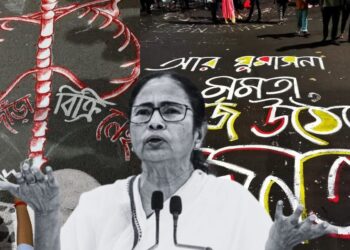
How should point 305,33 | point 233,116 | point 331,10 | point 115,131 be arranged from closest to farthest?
point 115,131, point 233,116, point 305,33, point 331,10

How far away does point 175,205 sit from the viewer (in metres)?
2.78

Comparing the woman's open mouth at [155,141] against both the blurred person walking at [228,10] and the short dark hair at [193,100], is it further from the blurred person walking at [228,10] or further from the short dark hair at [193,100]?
the blurred person walking at [228,10]

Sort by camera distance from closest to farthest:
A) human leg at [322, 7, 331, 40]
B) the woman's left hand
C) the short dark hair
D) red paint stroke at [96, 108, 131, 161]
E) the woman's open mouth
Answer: the woman's left hand → the woman's open mouth → the short dark hair → red paint stroke at [96, 108, 131, 161] → human leg at [322, 7, 331, 40]

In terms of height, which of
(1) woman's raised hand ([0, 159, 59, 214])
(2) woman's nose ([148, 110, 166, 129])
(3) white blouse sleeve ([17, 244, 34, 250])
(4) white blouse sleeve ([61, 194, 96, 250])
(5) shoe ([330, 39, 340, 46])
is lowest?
(3) white blouse sleeve ([17, 244, 34, 250])

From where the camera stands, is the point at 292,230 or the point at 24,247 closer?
the point at 292,230

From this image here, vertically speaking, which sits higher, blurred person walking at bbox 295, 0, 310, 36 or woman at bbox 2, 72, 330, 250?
blurred person walking at bbox 295, 0, 310, 36

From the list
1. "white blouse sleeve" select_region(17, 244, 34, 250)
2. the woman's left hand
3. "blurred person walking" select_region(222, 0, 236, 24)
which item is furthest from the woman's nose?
"blurred person walking" select_region(222, 0, 236, 24)

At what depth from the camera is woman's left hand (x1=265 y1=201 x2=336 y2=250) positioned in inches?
91.7

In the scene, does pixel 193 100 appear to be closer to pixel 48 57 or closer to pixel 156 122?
pixel 156 122

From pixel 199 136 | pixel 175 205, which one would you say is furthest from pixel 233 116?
pixel 175 205

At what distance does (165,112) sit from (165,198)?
1.75ft

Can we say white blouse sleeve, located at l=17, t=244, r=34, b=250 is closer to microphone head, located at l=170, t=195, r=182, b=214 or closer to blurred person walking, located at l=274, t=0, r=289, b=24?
microphone head, located at l=170, t=195, r=182, b=214

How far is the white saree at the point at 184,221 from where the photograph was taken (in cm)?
271

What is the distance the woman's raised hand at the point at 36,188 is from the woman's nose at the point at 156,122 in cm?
66
